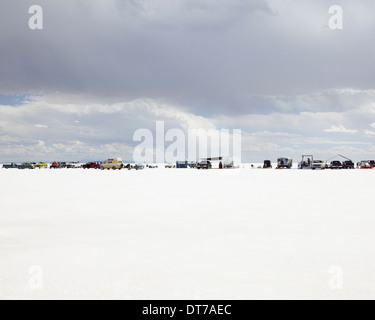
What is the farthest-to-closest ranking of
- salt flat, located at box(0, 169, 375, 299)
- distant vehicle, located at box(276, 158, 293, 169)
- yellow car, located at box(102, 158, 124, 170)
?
1. yellow car, located at box(102, 158, 124, 170)
2. distant vehicle, located at box(276, 158, 293, 169)
3. salt flat, located at box(0, 169, 375, 299)

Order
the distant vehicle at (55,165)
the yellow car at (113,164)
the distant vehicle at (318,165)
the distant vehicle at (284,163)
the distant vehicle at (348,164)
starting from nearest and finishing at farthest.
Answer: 1. the distant vehicle at (318,165)
2. the distant vehicle at (348,164)
3. the distant vehicle at (284,163)
4. the yellow car at (113,164)
5. the distant vehicle at (55,165)

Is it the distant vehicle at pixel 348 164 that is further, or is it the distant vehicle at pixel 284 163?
the distant vehicle at pixel 284 163

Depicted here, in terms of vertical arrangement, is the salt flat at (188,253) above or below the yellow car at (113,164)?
below

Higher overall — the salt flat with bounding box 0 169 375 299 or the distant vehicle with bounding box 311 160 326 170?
the distant vehicle with bounding box 311 160 326 170

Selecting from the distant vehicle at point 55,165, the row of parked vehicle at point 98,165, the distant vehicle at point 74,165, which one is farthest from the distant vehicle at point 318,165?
the distant vehicle at point 55,165

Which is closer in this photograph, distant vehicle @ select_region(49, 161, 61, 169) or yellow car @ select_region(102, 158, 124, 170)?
yellow car @ select_region(102, 158, 124, 170)

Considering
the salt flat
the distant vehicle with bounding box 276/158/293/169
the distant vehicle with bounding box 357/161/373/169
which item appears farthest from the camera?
the distant vehicle with bounding box 357/161/373/169

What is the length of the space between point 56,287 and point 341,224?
832 cm

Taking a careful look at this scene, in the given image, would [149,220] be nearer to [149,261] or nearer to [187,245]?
[187,245]

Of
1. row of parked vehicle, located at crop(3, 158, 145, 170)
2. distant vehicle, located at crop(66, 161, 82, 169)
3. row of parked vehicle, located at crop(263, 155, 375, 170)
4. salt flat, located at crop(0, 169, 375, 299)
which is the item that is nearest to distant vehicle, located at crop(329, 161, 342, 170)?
row of parked vehicle, located at crop(263, 155, 375, 170)

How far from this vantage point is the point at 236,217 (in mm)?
13070

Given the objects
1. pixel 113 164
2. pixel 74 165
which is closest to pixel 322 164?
pixel 113 164

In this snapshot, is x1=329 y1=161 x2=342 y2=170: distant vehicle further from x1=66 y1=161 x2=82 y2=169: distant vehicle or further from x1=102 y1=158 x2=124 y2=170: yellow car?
x1=66 y1=161 x2=82 y2=169: distant vehicle

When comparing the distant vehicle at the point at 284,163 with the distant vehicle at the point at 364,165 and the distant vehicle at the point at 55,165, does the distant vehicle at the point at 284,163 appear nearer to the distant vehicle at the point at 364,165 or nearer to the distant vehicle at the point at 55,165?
the distant vehicle at the point at 364,165
